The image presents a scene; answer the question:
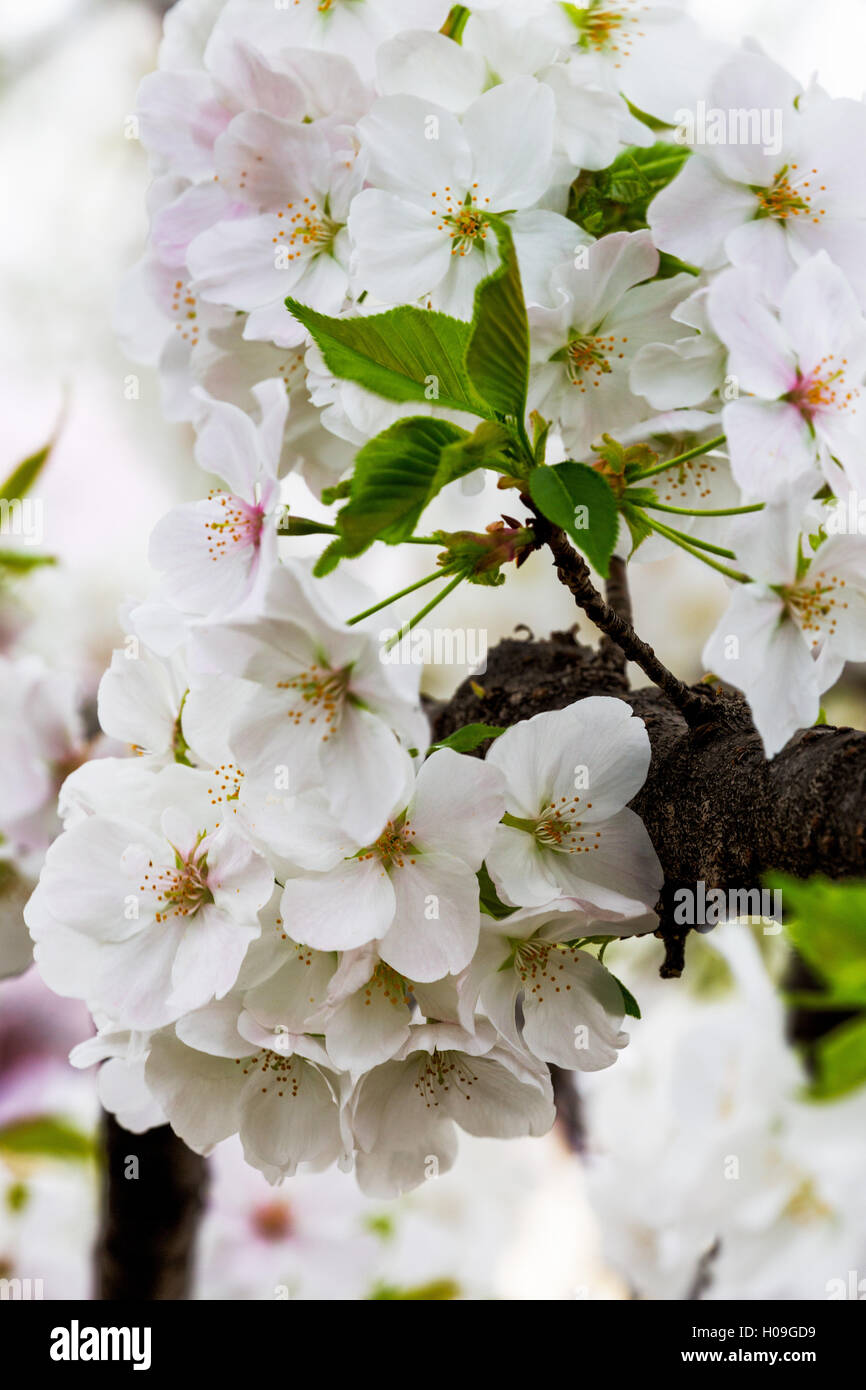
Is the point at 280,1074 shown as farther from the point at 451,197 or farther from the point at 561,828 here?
the point at 451,197

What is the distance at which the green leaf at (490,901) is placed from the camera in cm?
40

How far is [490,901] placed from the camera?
0.40m

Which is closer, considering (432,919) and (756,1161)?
(432,919)

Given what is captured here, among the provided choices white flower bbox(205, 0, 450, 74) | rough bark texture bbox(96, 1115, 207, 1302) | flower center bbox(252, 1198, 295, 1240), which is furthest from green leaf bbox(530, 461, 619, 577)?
flower center bbox(252, 1198, 295, 1240)

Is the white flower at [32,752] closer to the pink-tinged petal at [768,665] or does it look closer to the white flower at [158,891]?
the white flower at [158,891]

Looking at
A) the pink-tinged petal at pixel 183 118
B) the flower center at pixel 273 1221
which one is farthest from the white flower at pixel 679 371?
the flower center at pixel 273 1221

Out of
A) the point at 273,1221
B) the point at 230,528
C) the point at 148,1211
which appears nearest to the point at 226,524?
the point at 230,528

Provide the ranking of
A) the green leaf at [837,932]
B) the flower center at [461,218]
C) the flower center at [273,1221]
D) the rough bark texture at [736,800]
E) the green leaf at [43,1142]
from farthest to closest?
the flower center at [273,1221] < the green leaf at [43,1142] < the flower center at [461,218] < the rough bark texture at [736,800] < the green leaf at [837,932]

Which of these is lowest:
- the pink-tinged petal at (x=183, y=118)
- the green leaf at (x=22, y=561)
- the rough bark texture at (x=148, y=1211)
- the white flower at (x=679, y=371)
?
the rough bark texture at (x=148, y=1211)

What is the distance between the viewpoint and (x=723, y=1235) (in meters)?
0.53

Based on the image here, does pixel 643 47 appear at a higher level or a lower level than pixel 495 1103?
higher

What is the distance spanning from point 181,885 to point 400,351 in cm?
19

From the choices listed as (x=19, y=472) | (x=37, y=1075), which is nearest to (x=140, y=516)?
(x=37, y=1075)
